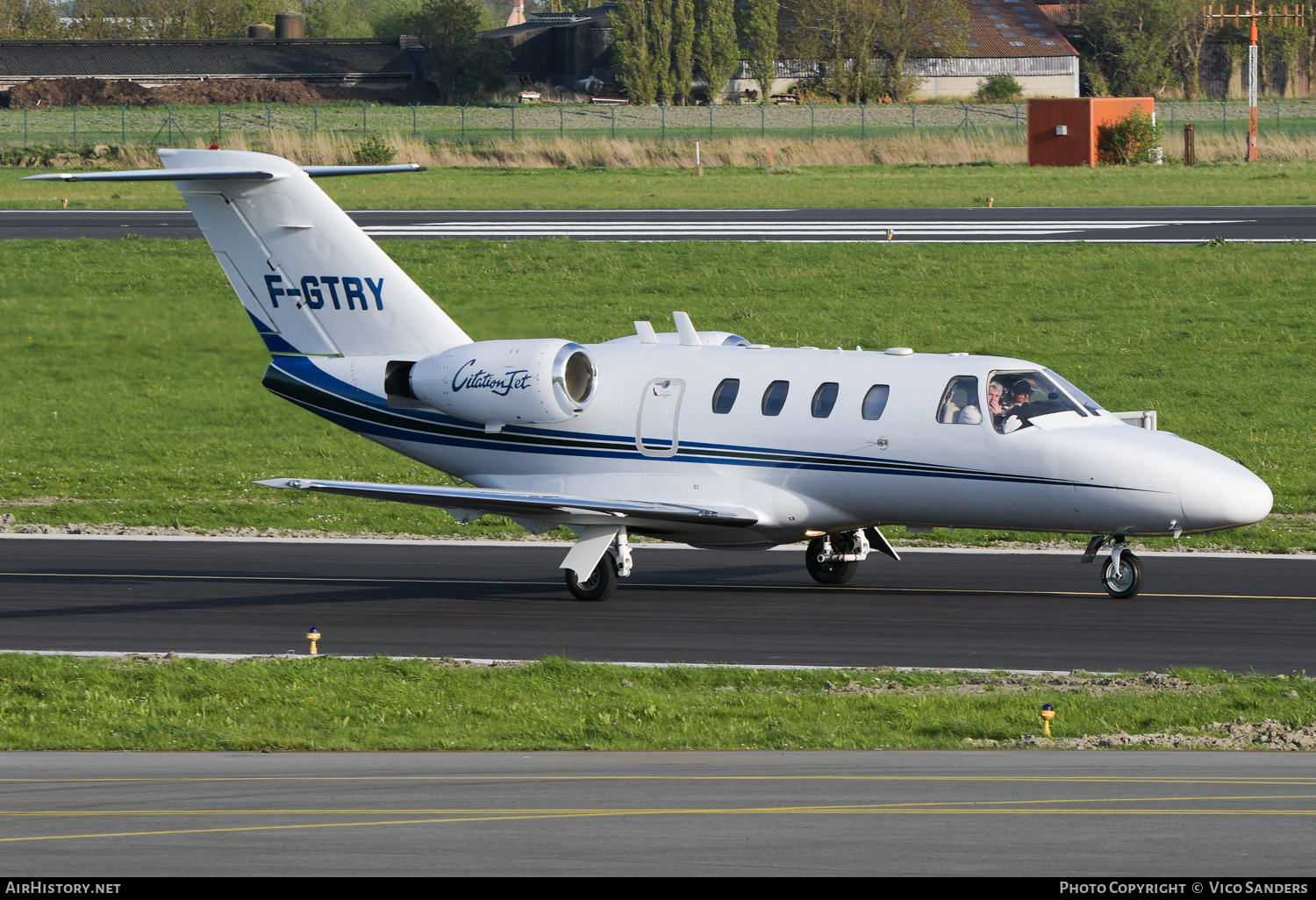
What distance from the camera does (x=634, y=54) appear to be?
12481 cm

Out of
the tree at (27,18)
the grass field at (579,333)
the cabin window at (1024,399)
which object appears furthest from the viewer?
the tree at (27,18)

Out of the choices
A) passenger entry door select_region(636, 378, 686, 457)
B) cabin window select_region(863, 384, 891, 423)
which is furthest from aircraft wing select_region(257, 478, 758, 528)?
cabin window select_region(863, 384, 891, 423)

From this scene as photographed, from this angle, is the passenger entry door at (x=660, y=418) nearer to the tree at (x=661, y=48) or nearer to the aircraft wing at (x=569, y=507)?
the aircraft wing at (x=569, y=507)

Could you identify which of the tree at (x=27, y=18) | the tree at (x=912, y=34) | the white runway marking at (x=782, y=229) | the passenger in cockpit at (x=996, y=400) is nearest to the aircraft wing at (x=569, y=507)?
the passenger in cockpit at (x=996, y=400)

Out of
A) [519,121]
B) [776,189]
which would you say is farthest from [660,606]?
[519,121]

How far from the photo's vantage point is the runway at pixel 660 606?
18.1 metres

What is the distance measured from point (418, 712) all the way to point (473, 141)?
252 feet

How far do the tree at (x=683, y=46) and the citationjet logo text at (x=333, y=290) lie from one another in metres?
106

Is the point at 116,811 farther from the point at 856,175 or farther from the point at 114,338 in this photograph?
the point at 856,175

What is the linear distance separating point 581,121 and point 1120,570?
318ft

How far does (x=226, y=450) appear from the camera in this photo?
103 feet

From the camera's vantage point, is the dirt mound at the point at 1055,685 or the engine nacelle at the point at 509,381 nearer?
the dirt mound at the point at 1055,685

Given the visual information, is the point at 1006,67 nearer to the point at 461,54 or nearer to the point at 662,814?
the point at 461,54

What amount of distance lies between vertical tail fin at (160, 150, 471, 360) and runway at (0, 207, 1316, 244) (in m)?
27.3
